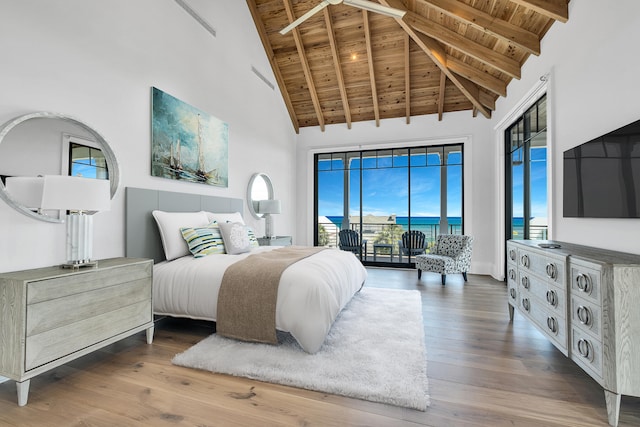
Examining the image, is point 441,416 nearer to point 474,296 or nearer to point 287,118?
point 474,296

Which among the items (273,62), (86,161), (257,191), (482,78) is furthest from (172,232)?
(482,78)

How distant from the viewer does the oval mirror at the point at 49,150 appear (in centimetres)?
201

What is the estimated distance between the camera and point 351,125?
632cm

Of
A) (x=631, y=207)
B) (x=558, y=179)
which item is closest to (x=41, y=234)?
(x=631, y=207)

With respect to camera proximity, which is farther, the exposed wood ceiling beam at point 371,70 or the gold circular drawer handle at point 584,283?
the exposed wood ceiling beam at point 371,70

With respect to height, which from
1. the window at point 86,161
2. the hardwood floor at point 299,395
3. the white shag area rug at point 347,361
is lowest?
the hardwood floor at point 299,395

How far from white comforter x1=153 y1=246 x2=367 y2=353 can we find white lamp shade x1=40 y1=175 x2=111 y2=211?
884mm

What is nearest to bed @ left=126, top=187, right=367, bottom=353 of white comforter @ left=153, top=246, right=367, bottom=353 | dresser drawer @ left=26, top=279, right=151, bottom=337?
white comforter @ left=153, top=246, right=367, bottom=353

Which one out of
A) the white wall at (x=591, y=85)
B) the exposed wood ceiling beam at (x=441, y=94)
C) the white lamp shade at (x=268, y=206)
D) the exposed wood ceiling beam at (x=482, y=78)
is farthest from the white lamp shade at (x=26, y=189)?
the exposed wood ceiling beam at (x=441, y=94)

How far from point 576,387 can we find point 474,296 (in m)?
2.13

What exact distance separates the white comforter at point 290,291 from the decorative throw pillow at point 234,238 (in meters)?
0.33

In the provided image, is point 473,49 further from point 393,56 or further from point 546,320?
point 546,320

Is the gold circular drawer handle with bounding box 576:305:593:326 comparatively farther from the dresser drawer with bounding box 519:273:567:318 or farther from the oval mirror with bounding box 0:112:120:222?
the oval mirror with bounding box 0:112:120:222

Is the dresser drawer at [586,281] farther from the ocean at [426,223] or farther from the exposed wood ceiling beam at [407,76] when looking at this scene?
the ocean at [426,223]
